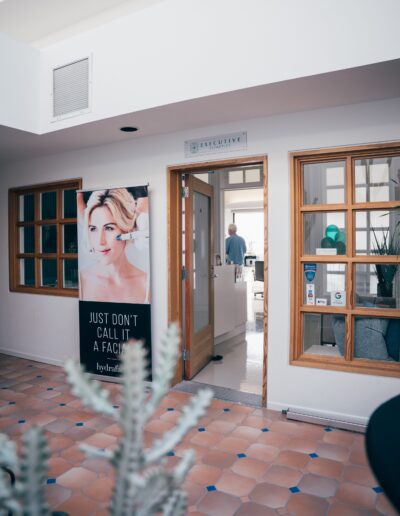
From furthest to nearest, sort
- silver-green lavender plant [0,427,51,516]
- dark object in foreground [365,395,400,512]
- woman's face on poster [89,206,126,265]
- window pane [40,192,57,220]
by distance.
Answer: window pane [40,192,57,220] → woman's face on poster [89,206,126,265] → dark object in foreground [365,395,400,512] → silver-green lavender plant [0,427,51,516]

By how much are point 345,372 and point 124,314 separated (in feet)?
7.43

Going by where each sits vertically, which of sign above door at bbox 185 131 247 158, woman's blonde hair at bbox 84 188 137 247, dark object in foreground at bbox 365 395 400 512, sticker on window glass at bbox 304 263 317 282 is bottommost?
dark object in foreground at bbox 365 395 400 512

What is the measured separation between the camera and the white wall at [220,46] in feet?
8.85

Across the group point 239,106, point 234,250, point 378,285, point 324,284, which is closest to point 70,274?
point 239,106

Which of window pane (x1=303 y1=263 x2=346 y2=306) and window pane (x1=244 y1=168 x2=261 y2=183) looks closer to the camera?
window pane (x1=303 y1=263 x2=346 y2=306)

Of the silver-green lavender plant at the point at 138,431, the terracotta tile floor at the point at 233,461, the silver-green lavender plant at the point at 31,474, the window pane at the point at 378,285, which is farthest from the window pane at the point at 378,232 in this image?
the silver-green lavender plant at the point at 31,474

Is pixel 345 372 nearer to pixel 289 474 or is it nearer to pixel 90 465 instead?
pixel 289 474

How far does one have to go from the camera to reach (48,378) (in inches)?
185

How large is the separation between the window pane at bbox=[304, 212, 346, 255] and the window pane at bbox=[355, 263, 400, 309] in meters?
0.25

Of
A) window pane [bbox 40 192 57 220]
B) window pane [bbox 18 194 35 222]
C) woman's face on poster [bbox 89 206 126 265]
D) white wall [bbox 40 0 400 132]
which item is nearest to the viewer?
white wall [bbox 40 0 400 132]

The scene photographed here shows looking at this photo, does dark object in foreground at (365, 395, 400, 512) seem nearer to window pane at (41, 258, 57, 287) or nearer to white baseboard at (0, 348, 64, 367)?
white baseboard at (0, 348, 64, 367)

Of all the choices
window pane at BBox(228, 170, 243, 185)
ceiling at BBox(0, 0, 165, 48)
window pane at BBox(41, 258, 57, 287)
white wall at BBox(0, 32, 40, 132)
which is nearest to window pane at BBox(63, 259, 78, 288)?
window pane at BBox(41, 258, 57, 287)

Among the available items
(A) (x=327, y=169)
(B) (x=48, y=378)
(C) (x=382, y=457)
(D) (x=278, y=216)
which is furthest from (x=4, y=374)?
(C) (x=382, y=457)

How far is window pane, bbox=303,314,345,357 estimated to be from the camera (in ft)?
11.9
